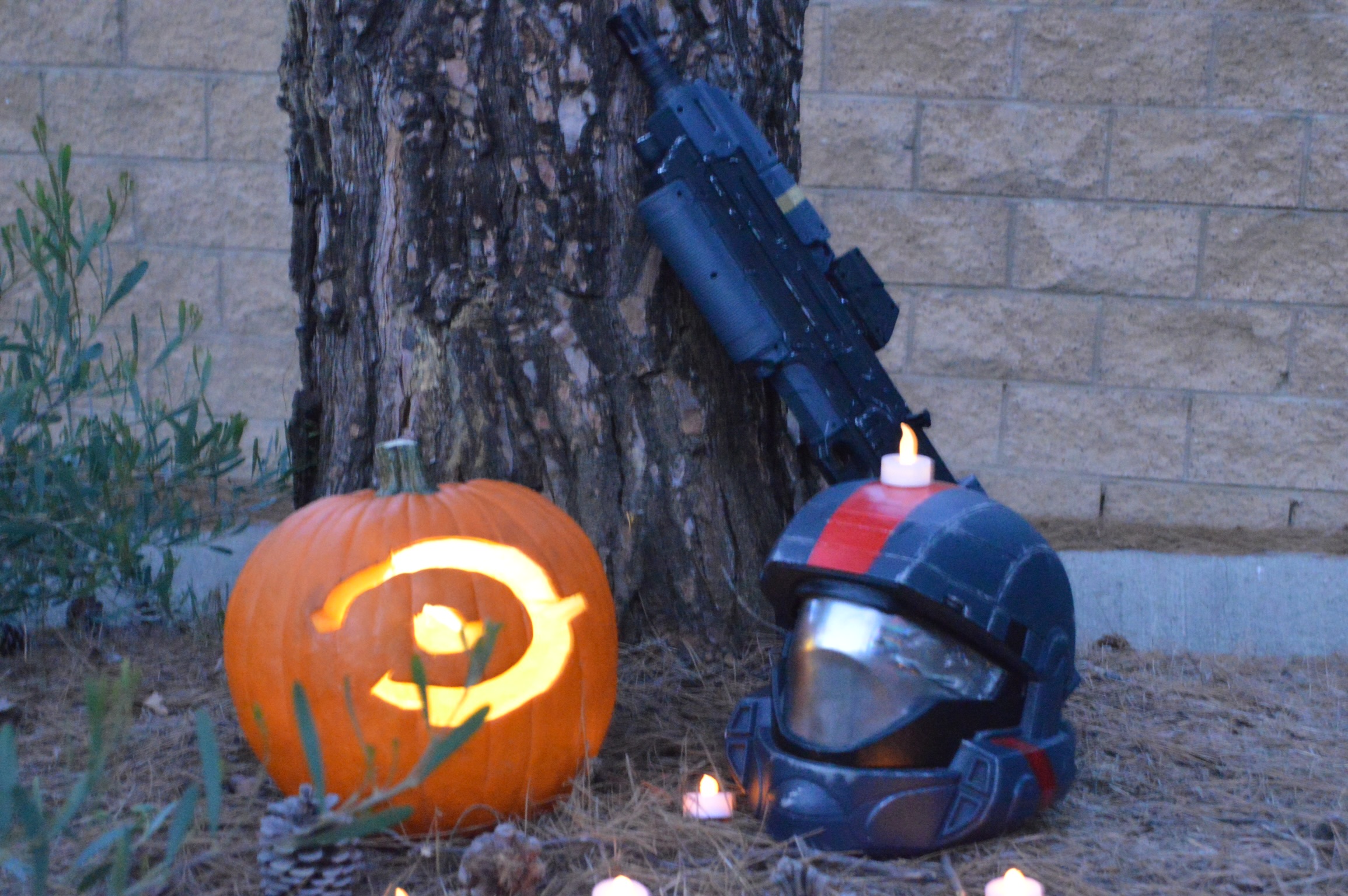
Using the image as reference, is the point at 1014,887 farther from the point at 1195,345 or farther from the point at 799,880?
the point at 1195,345

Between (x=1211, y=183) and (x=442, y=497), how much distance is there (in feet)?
10.3

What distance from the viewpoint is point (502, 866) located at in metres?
1.37

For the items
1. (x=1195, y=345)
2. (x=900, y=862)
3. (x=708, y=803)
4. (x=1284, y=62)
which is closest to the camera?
(x=900, y=862)

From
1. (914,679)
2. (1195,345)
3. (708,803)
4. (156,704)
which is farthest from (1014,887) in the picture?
(1195,345)

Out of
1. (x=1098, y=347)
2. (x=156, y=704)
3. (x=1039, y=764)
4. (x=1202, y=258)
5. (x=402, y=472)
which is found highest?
(x=1202, y=258)

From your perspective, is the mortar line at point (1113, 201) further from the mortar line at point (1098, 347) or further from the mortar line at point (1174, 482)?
the mortar line at point (1174, 482)

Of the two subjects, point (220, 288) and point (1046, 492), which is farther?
point (220, 288)

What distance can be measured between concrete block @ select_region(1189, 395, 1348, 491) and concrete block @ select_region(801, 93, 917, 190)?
1.33 meters

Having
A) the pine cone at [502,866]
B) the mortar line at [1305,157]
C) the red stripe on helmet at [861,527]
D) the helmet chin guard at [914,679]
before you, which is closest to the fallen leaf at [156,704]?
the pine cone at [502,866]

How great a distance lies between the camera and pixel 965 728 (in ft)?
4.92

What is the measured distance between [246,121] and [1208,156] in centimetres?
334

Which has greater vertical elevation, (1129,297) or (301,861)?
(1129,297)

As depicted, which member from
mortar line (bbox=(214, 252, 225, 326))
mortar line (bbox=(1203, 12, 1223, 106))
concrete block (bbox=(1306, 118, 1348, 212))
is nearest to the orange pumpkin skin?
mortar line (bbox=(214, 252, 225, 326))

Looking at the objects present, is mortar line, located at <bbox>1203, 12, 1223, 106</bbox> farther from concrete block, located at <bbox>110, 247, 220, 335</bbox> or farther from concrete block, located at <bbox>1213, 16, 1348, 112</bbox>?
concrete block, located at <bbox>110, 247, 220, 335</bbox>
